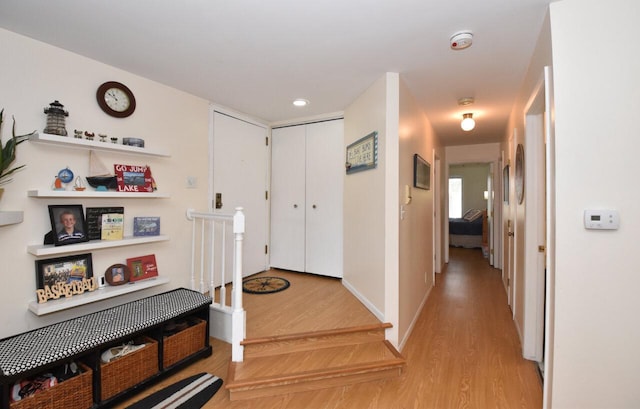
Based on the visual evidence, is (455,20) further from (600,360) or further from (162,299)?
(162,299)

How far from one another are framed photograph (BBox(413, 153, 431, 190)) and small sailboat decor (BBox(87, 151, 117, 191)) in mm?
2629

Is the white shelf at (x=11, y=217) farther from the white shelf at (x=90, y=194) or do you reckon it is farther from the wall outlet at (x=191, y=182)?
the wall outlet at (x=191, y=182)

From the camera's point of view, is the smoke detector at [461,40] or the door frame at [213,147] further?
the door frame at [213,147]

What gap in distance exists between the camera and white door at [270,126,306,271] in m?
3.86

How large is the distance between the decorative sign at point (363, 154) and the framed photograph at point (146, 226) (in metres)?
1.93

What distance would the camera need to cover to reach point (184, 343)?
2139mm

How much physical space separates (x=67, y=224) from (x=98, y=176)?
0.39m

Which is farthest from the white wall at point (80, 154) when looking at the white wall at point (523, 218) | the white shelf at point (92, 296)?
the white wall at point (523, 218)

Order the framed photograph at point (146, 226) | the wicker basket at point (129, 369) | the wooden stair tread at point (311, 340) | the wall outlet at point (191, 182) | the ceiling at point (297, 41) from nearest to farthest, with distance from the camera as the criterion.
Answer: the ceiling at point (297, 41)
the wicker basket at point (129, 369)
the wooden stair tread at point (311, 340)
the framed photograph at point (146, 226)
the wall outlet at point (191, 182)

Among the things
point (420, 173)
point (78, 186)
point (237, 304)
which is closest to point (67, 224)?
point (78, 186)

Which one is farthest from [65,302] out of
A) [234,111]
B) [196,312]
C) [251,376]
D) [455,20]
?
[455,20]

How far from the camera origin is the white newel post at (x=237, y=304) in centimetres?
207

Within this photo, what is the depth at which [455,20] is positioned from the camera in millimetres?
1665

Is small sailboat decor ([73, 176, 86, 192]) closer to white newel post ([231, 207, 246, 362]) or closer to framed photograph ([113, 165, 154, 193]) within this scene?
framed photograph ([113, 165, 154, 193])
